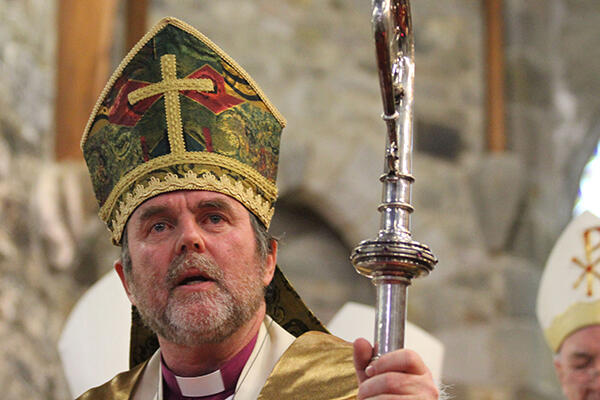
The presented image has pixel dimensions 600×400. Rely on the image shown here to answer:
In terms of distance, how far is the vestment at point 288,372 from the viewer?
7.36 ft

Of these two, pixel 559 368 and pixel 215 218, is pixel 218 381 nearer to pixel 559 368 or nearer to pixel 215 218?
pixel 215 218

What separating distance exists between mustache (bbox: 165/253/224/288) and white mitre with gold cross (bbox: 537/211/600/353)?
5.39 feet

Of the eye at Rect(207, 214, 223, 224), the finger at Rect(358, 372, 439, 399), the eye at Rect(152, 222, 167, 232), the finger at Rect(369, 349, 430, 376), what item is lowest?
the finger at Rect(358, 372, 439, 399)

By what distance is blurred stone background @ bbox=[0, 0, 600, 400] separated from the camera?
16.3 feet

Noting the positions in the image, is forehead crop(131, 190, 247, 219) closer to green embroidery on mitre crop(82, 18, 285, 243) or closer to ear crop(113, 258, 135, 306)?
green embroidery on mitre crop(82, 18, 285, 243)

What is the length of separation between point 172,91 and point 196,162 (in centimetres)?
20

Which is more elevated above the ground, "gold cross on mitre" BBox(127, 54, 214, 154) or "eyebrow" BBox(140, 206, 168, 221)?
"gold cross on mitre" BBox(127, 54, 214, 154)

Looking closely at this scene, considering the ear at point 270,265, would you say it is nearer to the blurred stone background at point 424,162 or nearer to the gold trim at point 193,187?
the gold trim at point 193,187

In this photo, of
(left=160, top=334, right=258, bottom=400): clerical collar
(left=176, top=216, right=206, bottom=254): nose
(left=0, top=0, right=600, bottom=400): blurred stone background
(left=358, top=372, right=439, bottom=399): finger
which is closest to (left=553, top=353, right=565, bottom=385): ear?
(left=160, top=334, right=258, bottom=400): clerical collar

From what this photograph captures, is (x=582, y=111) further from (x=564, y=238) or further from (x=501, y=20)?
(x=564, y=238)

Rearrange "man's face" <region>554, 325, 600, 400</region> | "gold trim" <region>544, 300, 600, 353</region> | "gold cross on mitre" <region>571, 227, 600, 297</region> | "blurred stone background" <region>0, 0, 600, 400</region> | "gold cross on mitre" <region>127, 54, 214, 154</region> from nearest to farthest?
"gold cross on mitre" <region>127, 54, 214, 154</region> < "man's face" <region>554, 325, 600, 400</region> < "gold trim" <region>544, 300, 600, 353</region> < "gold cross on mitre" <region>571, 227, 600, 297</region> < "blurred stone background" <region>0, 0, 600, 400</region>

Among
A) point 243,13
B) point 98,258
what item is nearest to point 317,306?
point 98,258

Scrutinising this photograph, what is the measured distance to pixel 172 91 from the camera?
8.17 feet

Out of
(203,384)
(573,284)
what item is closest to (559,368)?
(573,284)
